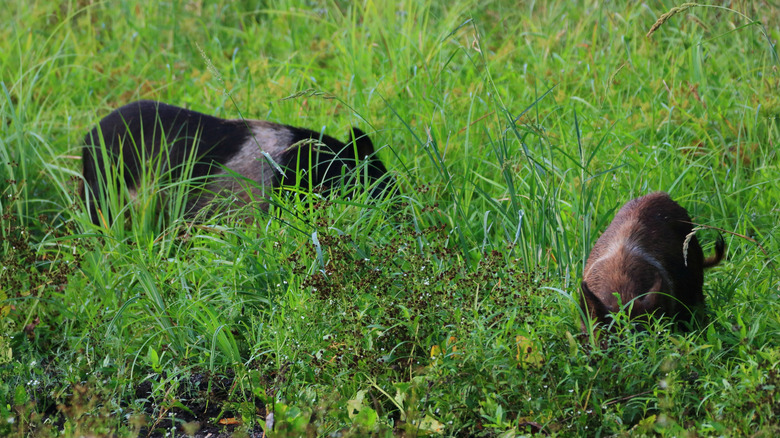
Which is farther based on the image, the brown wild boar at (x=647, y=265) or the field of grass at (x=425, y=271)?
the brown wild boar at (x=647, y=265)

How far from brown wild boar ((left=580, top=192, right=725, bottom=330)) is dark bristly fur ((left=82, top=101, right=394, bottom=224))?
4.42 ft

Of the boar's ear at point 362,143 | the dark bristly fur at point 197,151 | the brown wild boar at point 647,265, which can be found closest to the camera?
the brown wild boar at point 647,265

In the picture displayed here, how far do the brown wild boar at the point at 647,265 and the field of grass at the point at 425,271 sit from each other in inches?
4.1

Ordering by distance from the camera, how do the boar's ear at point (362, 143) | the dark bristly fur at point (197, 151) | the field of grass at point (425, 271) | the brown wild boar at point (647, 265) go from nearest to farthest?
the field of grass at point (425, 271)
the brown wild boar at point (647, 265)
the boar's ear at point (362, 143)
the dark bristly fur at point (197, 151)

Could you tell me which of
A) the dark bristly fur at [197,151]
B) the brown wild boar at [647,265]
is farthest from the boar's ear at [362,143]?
the brown wild boar at [647,265]

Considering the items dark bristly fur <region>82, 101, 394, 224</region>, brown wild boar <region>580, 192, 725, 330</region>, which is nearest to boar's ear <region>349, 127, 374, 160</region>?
dark bristly fur <region>82, 101, 394, 224</region>

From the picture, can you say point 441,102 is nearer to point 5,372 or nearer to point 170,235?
point 170,235

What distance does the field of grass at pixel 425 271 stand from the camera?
286 cm

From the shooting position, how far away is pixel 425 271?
134 inches

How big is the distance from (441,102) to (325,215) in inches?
64.6

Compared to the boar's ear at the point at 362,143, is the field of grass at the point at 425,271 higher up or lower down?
lower down

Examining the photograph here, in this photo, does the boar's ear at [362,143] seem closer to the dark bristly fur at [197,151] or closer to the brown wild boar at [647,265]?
the dark bristly fur at [197,151]

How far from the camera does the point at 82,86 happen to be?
649 cm

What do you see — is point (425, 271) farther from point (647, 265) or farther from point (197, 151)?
point (197, 151)
